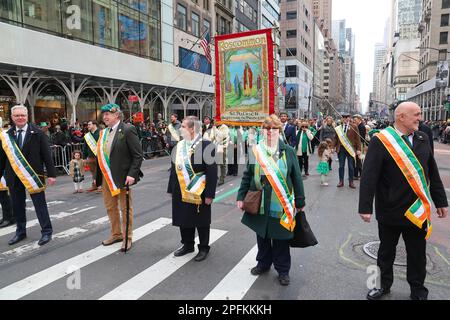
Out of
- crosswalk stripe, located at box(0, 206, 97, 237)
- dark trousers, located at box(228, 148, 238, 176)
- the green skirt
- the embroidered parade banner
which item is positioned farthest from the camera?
dark trousers, located at box(228, 148, 238, 176)

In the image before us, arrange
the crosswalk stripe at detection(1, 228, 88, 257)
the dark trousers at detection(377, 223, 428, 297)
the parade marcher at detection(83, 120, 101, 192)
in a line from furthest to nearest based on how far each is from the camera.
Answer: the parade marcher at detection(83, 120, 101, 192), the crosswalk stripe at detection(1, 228, 88, 257), the dark trousers at detection(377, 223, 428, 297)

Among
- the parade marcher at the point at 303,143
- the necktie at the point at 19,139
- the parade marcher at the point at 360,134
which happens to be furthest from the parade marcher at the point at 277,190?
the parade marcher at the point at 303,143

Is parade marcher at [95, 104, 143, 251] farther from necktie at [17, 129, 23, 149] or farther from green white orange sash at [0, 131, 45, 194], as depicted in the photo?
necktie at [17, 129, 23, 149]

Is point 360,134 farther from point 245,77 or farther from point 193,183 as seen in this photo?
point 193,183

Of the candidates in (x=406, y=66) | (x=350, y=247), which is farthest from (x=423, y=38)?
(x=350, y=247)

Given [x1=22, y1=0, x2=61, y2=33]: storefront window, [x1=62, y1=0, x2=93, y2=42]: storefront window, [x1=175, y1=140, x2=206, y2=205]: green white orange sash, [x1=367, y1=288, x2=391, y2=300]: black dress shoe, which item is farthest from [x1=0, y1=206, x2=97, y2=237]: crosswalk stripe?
[x1=62, y1=0, x2=93, y2=42]: storefront window

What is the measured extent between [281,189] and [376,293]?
1392 millimetres

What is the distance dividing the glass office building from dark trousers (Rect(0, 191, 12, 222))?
A: 1135cm

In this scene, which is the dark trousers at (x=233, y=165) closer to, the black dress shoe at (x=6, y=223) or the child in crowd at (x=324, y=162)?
the child in crowd at (x=324, y=162)

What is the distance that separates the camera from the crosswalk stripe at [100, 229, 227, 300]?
365 cm

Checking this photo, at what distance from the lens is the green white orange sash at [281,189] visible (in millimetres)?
3742

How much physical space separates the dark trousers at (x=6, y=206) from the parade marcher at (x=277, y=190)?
187 inches

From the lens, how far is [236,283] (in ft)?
12.8

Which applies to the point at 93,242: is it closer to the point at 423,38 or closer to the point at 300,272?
the point at 300,272
